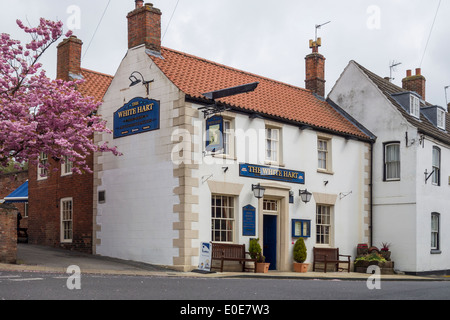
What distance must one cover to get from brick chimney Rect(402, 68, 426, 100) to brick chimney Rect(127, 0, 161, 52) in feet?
51.1

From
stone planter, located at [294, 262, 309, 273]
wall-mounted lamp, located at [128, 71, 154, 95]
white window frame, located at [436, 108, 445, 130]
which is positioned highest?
wall-mounted lamp, located at [128, 71, 154, 95]

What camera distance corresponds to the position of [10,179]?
117 ft

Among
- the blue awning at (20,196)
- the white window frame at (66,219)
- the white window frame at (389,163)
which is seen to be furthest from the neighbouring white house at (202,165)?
the blue awning at (20,196)

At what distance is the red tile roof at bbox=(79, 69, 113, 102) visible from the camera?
24.9 m

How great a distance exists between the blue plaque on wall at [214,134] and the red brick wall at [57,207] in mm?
A: 5951

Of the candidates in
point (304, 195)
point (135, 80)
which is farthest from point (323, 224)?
point (135, 80)

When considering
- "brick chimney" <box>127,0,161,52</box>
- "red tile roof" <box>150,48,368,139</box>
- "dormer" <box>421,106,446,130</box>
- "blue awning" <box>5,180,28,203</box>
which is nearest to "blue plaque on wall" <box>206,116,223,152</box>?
"red tile roof" <box>150,48,368,139</box>

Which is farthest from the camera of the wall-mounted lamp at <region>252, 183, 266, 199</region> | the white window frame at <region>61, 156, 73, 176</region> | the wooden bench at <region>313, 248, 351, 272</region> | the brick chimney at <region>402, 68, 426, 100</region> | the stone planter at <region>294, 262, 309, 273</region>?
the brick chimney at <region>402, 68, 426, 100</region>

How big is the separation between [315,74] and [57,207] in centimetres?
1321

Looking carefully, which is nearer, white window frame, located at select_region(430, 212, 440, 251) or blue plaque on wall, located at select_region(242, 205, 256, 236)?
blue plaque on wall, located at select_region(242, 205, 256, 236)

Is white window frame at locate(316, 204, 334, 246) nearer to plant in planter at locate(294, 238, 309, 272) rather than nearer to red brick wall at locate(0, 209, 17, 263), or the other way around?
plant in planter at locate(294, 238, 309, 272)

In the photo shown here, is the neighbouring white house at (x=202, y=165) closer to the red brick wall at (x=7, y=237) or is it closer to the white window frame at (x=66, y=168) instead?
the white window frame at (x=66, y=168)

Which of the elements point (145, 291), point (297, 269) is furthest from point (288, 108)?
point (145, 291)

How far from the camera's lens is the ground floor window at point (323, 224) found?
24.0 m
